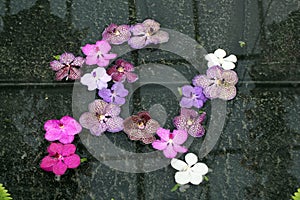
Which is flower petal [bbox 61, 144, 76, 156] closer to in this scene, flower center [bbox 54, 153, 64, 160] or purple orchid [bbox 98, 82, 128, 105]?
flower center [bbox 54, 153, 64, 160]

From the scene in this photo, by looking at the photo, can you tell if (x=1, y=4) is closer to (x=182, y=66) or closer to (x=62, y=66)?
(x=62, y=66)

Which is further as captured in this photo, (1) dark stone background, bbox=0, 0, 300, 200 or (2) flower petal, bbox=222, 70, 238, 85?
(2) flower petal, bbox=222, 70, 238, 85

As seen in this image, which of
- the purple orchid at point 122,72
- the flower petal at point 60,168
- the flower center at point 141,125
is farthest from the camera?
the purple orchid at point 122,72

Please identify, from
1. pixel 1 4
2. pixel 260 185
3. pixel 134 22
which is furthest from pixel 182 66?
pixel 1 4

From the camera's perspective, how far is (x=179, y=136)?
1.89m

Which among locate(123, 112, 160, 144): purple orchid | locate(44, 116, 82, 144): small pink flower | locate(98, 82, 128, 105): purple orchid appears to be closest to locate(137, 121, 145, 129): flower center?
locate(123, 112, 160, 144): purple orchid

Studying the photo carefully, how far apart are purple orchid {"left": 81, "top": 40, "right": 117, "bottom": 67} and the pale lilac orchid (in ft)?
0.13

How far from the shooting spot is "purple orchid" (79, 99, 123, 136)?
75.3 inches

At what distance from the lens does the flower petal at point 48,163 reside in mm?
1824

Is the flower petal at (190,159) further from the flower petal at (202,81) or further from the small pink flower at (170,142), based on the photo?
the flower petal at (202,81)

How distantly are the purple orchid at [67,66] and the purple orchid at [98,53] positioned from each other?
0.12ft

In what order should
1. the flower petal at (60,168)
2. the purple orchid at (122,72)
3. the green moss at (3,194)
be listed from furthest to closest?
the purple orchid at (122,72), the flower petal at (60,168), the green moss at (3,194)

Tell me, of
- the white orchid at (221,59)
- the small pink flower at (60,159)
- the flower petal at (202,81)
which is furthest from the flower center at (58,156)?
the white orchid at (221,59)

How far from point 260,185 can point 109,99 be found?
24.7 inches
